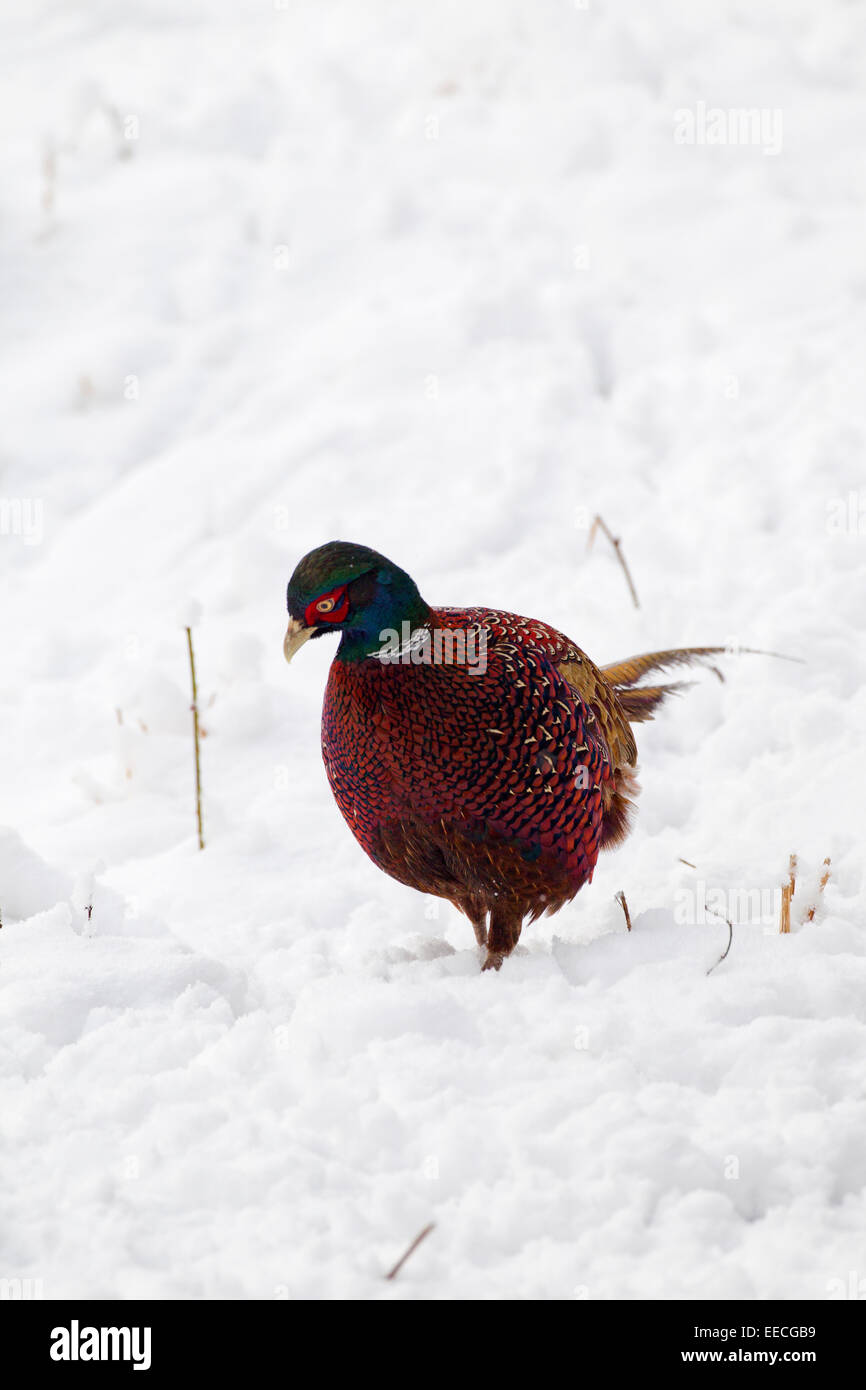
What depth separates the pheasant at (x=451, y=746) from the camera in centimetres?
230

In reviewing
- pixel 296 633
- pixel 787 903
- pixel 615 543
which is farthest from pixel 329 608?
pixel 615 543

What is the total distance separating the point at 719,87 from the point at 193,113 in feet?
8.95

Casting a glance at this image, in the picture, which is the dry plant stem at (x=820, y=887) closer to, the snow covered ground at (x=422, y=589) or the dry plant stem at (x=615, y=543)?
the snow covered ground at (x=422, y=589)

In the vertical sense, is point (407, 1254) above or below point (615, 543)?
below

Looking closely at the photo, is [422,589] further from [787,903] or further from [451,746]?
[787,903]

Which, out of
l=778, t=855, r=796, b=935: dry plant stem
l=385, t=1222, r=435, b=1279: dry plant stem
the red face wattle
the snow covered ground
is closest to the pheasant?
the red face wattle

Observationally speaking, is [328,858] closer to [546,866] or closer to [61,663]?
[546,866]

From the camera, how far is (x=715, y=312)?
4996 mm

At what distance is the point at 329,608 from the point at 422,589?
2.00 m

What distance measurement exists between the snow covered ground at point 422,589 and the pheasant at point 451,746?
0.18m

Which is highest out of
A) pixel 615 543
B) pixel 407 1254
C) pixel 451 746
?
pixel 615 543

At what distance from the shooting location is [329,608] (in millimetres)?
2279

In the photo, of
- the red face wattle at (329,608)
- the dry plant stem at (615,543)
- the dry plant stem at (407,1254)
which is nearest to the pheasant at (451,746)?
the red face wattle at (329,608)

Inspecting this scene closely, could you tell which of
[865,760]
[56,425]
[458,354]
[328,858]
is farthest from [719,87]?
[328,858]
